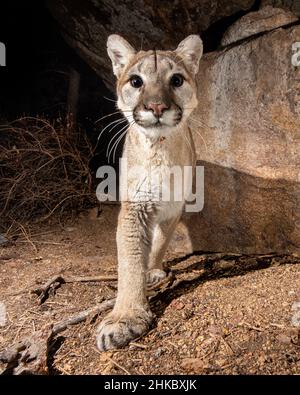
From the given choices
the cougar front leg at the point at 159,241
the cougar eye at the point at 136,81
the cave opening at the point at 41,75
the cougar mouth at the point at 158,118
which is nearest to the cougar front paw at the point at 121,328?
the cougar front leg at the point at 159,241

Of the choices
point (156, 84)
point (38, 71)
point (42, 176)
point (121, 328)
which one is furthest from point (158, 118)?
point (38, 71)

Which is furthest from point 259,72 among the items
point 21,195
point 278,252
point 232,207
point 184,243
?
point 21,195

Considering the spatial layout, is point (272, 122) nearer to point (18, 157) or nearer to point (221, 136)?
point (221, 136)

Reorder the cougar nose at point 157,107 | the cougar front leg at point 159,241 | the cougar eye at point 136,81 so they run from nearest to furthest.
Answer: the cougar nose at point 157,107, the cougar eye at point 136,81, the cougar front leg at point 159,241

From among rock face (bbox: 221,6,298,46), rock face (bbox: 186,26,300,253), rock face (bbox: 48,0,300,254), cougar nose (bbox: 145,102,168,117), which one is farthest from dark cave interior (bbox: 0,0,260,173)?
cougar nose (bbox: 145,102,168,117)

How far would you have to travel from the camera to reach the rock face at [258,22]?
12.8 ft

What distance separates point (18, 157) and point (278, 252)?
3.11 metres

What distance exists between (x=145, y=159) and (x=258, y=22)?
5.33 feet

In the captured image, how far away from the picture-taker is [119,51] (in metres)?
3.63

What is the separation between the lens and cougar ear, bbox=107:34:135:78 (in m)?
3.57

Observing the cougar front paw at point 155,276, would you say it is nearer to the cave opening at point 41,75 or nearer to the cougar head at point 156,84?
the cougar head at point 156,84

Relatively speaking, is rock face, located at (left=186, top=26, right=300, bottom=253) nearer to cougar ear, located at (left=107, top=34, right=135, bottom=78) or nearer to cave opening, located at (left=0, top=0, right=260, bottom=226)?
cougar ear, located at (left=107, top=34, right=135, bottom=78)

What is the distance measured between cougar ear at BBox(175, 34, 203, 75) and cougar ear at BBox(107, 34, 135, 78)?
36 cm

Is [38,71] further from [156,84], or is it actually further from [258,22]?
[156,84]
